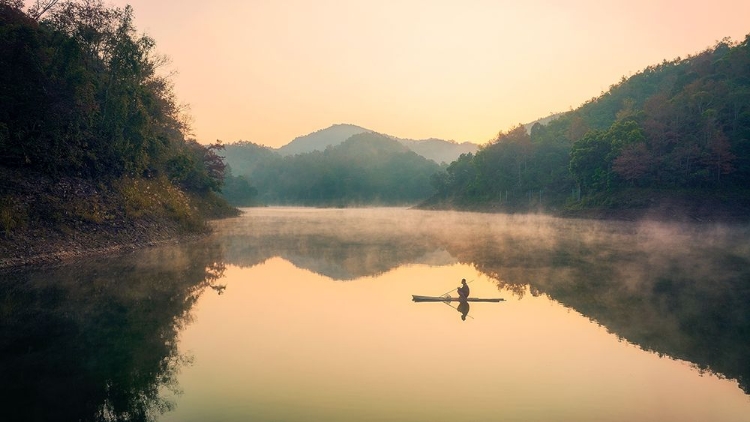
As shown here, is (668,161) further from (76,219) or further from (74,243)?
(74,243)

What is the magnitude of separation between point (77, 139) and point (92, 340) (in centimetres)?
2633

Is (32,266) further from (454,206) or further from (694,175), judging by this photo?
(454,206)

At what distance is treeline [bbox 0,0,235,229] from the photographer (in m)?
29.7

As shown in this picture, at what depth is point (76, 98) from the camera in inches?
1318

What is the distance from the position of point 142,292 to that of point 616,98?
163 meters

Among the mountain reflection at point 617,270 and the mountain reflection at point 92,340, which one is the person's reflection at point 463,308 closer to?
the mountain reflection at point 617,270

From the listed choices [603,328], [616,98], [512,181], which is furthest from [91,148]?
[616,98]

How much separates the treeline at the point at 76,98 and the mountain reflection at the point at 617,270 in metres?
Result: 11.2

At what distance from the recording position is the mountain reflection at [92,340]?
9.52 metres

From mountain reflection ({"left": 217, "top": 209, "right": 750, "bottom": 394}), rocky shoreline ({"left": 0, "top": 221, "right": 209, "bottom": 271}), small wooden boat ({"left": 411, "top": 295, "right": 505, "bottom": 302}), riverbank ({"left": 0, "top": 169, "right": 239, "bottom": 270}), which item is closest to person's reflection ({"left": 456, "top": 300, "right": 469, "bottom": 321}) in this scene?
small wooden boat ({"left": 411, "top": 295, "right": 505, "bottom": 302})

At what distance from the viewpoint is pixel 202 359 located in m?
12.4

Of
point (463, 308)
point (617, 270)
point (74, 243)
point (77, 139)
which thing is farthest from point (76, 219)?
point (617, 270)

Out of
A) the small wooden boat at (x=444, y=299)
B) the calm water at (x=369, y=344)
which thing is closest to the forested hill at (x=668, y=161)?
the calm water at (x=369, y=344)

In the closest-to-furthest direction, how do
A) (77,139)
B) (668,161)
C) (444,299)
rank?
(444,299) < (77,139) < (668,161)
